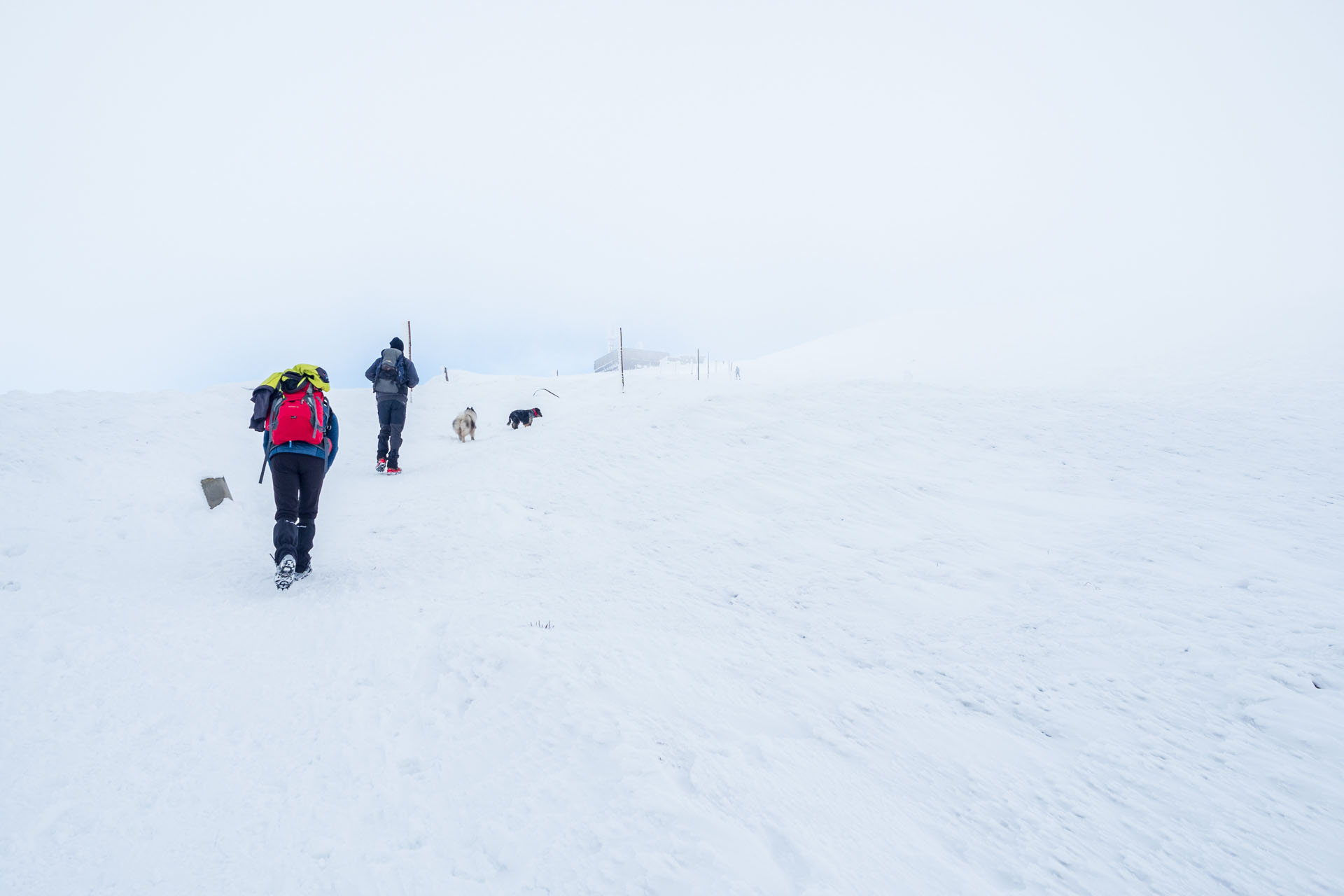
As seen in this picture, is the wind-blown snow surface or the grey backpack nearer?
the wind-blown snow surface

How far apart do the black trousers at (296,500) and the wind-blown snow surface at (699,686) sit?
0.48m

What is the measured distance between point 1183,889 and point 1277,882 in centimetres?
41

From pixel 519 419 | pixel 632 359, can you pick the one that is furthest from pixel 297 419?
pixel 632 359

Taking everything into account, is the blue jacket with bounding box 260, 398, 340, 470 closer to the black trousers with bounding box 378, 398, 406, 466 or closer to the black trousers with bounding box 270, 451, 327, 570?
the black trousers with bounding box 270, 451, 327, 570

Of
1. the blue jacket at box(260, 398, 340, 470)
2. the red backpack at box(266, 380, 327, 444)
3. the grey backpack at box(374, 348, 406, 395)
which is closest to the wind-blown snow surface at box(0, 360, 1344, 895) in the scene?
the blue jacket at box(260, 398, 340, 470)

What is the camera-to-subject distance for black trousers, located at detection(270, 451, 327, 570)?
5.32 meters

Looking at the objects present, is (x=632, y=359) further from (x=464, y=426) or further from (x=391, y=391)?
(x=391, y=391)

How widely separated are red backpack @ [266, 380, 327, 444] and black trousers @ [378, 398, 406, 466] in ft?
18.1

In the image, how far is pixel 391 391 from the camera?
10.9 m

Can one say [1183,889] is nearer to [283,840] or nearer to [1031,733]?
[1031,733]

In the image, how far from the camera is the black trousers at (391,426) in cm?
1095

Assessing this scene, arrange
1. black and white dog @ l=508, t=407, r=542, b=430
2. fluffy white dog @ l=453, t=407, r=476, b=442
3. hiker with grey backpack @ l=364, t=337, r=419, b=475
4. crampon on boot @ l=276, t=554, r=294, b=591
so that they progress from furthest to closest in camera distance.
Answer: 1. black and white dog @ l=508, t=407, r=542, b=430
2. fluffy white dog @ l=453, t=407, r=476, b=442
3. hiker with grey backpack @ l=364, t=337, r=419, b=475
4. crampon on boot @ l=276, t=554, r=294, b=591

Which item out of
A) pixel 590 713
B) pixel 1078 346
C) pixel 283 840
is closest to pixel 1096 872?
pixel 590 713

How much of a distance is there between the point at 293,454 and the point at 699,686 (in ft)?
15.2
